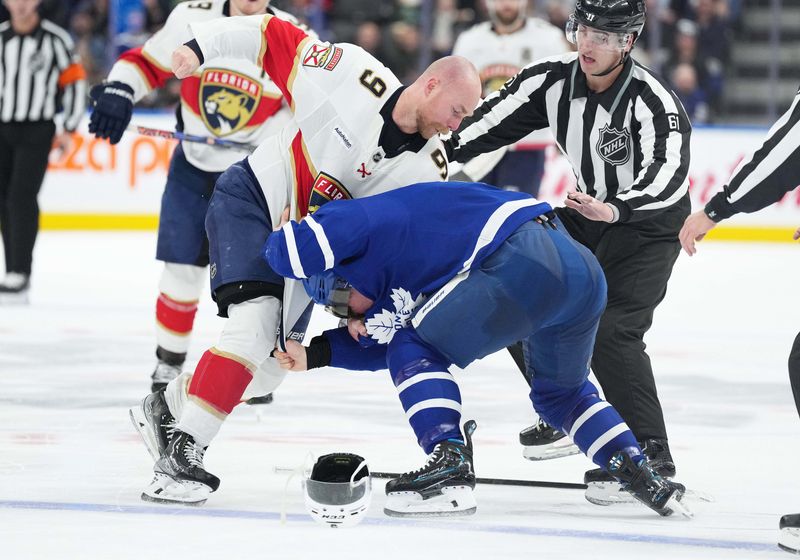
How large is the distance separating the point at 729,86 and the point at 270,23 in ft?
27.3

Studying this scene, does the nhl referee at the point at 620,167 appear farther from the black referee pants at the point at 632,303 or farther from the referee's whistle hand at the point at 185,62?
the referee's whistle hand at the point at 185,62

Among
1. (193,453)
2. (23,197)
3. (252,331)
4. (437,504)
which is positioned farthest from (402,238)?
(23,197)

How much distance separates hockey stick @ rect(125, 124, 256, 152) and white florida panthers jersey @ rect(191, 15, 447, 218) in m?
1.06

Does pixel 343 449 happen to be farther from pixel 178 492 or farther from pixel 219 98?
pixel 219 98

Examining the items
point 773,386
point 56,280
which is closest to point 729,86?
point 56,280

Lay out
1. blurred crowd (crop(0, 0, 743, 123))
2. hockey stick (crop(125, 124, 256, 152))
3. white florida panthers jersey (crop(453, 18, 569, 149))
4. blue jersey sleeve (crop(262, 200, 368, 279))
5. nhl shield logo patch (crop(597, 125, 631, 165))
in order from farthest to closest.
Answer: blurred crowd (crop(0, 0, 743, 123)) < white florida panthers jersey (crop(453, 18, 569, 149)) < hockey stick (crop(125, 124, 256, 152)) < nhl shield logo patch (crop(597, 125, 631, 165)) < blue jersey sleeve (crop(262, 200, 368, 279))

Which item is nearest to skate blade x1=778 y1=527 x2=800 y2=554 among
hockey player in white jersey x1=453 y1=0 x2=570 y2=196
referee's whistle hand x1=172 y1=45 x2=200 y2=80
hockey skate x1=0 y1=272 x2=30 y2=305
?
referee's whistle hand x1=172 y1=45 x2=200 y2=80

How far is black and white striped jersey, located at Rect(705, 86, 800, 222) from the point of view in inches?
106

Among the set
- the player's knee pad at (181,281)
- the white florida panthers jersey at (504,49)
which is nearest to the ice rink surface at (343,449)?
the player's knee pad at (181,281)

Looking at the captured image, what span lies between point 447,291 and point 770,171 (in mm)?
657

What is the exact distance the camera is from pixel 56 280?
7.45 meters

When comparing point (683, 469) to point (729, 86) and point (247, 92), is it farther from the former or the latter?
point (729, 86)

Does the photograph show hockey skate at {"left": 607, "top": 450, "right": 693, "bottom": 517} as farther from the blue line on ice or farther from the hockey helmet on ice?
the hockey helmet on ice

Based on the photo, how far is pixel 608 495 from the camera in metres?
3.10
